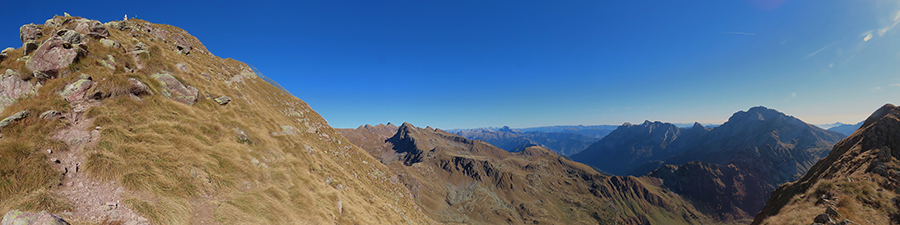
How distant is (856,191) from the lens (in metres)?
24.1

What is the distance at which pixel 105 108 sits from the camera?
1477 centimetres

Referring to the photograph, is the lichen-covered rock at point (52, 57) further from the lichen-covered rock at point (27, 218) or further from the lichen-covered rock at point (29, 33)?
the lichen-covered rock at point (27, 218)

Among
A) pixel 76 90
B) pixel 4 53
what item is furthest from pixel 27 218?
pixel 4 53

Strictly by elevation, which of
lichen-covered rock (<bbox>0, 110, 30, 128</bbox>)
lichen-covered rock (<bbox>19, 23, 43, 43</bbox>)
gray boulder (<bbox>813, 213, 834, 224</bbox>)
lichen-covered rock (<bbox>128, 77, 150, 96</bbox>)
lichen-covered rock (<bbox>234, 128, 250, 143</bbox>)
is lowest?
gray boulder (<bbox>813, 213, 834, 224</bbox>)

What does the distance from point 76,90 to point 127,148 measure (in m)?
7.02

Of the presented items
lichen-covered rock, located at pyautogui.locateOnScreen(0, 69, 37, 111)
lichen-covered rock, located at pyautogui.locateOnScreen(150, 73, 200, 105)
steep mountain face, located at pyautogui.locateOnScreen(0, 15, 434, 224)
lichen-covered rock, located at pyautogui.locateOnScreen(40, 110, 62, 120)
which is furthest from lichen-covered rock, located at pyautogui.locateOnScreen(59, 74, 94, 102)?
lichen-covered rock, located at pyautogui.locateOnScreen(150, 73, 200, 105)

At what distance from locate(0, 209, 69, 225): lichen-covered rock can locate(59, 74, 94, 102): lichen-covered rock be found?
1121 cm

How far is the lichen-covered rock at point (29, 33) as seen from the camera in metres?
18.9

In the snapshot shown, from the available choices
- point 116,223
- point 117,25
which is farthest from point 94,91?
point 117,25

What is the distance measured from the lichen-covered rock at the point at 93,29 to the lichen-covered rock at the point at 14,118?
47.4ft

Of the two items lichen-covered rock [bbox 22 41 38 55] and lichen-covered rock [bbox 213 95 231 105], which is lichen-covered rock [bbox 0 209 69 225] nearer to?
lichen-covered rock [bbox 22 41 38 55]

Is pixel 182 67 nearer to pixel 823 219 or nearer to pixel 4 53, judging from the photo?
pixel 4 53

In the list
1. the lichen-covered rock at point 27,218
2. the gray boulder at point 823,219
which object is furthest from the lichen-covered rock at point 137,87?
the gray boulder at point 823,219

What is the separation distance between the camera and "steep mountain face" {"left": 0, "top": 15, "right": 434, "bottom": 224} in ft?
33.4
